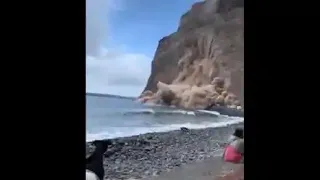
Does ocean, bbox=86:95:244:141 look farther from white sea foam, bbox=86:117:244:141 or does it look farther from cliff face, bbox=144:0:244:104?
cliff face, bbox=144:0:244:104

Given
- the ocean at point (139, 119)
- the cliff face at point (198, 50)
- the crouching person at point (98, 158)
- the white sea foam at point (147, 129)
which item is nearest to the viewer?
the crouching person at point (98, 158)

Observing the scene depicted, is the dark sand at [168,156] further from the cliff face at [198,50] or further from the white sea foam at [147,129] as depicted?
the cliff face at [198,50]

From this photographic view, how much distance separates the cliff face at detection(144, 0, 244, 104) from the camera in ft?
6.59

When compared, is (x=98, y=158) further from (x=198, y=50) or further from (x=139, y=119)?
(x=198, y=50)

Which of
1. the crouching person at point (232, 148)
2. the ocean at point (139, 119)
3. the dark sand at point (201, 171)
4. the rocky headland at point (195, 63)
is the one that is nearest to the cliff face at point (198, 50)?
the rocky headland at point (195, 63)

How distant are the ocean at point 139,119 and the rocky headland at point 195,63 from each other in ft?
0.20

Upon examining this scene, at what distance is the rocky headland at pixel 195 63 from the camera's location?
6.63 ft

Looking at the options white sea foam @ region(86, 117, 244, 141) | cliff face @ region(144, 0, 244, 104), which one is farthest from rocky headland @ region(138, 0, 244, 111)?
white sea foam @ region(86, 117, 244, 141)

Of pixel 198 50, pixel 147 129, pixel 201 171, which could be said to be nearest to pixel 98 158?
pixel 147 129

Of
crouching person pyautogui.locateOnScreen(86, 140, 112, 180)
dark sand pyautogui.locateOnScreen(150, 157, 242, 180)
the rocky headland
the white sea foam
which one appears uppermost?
the rocky headland

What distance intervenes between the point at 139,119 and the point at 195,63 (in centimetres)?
51
